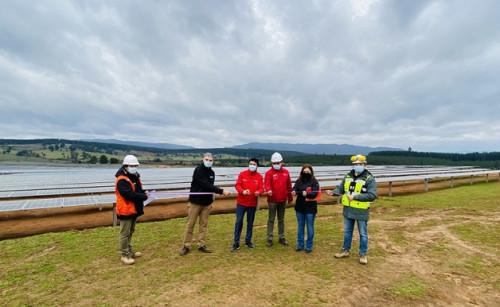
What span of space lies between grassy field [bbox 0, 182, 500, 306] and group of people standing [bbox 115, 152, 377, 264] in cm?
40

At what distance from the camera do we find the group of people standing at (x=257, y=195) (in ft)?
16.9

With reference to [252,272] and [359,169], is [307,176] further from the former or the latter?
[252,272]

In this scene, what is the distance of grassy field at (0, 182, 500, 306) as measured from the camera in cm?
400

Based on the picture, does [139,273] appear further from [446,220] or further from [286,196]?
[446,220]

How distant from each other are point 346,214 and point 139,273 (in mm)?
4454

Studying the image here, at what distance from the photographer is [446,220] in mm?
9406

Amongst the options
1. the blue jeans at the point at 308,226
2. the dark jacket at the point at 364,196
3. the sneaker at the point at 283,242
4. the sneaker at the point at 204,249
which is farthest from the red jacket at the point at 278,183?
the sneaker at the point at 204,249

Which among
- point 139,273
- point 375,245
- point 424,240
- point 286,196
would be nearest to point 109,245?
point 139,273

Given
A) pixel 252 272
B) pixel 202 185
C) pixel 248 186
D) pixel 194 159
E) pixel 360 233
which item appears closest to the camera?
pixel 252 272

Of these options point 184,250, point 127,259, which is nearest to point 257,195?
point 184,250

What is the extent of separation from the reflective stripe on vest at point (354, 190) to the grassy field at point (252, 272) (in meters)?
1.28

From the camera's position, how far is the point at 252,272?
491 cm

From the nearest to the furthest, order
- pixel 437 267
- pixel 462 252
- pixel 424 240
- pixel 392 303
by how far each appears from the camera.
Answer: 1. pixel 392 303
2. pixel 437 267
3. pixel 462 252
4. pixel 424 240

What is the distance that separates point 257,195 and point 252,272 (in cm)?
169
